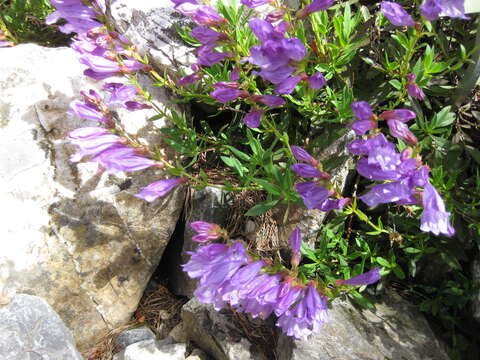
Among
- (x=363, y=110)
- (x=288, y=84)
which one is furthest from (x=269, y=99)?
(x=363, y=110)

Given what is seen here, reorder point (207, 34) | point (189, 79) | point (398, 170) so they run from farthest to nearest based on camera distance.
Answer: point (189, 79) < point (207, 34) < point (398, 170)

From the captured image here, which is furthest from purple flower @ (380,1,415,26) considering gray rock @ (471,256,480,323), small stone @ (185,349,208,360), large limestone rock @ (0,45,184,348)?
small stone @ (185,349,208,360)

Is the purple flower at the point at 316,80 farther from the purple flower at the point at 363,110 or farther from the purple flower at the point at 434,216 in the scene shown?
the purple flower at the point at 434,216

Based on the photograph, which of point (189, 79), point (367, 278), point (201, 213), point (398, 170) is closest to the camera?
point (398, 170)

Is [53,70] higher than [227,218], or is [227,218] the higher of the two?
[53,70]

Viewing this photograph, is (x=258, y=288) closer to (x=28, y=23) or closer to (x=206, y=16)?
(x=206, y=16)

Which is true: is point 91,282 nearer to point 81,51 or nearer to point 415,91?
point 81,51

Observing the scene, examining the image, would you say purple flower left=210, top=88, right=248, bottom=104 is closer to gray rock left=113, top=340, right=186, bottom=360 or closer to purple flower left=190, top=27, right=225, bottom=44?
purple flower left=190, top=27, right=225, bottom=44

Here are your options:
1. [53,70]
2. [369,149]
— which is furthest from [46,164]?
[369,149]
